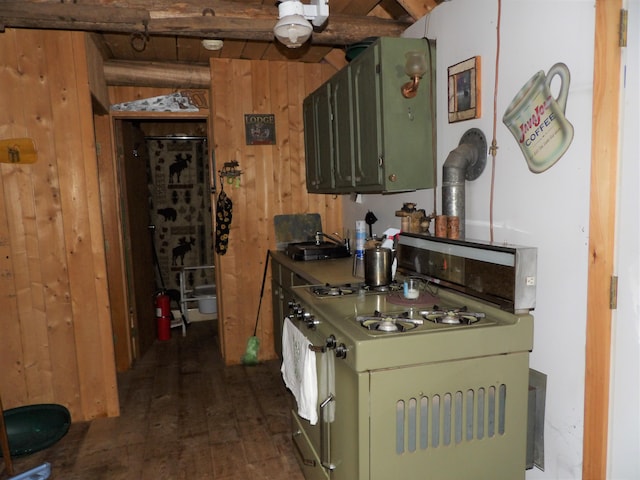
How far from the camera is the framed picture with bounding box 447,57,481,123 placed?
6.81ft

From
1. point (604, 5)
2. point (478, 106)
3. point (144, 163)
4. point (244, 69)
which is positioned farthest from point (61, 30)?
point (604, 5)

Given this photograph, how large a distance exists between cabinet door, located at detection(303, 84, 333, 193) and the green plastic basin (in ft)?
7.29

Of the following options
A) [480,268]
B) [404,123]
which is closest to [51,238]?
[404,123]

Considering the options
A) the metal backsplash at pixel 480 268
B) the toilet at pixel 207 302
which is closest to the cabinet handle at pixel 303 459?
the metal backsplash at pixel 480 268

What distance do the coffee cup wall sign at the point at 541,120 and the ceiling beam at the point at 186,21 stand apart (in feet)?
4.12

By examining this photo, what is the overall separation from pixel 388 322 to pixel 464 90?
1.22 m

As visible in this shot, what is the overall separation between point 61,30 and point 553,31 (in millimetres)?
2648

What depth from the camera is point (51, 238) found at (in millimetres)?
2824

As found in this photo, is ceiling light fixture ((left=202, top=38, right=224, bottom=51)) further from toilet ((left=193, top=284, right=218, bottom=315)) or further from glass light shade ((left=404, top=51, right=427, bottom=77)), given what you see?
toilet ((left=193, top=284, right=218, bottom=315))

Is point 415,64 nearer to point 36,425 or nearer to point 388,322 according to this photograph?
point 388,322

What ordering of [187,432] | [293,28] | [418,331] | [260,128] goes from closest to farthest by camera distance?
1. [418,331]
2. [293,28]
3. [187,432]
4. [260,128]

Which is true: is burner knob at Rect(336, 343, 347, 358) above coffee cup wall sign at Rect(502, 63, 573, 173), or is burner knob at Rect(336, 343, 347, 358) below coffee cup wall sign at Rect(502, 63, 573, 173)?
below

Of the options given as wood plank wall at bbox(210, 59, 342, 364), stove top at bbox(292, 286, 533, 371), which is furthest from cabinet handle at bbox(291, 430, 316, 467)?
wood plank wall at bbox(210, 59, 342, 364)

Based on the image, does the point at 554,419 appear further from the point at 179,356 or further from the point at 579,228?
the point at 179,356
